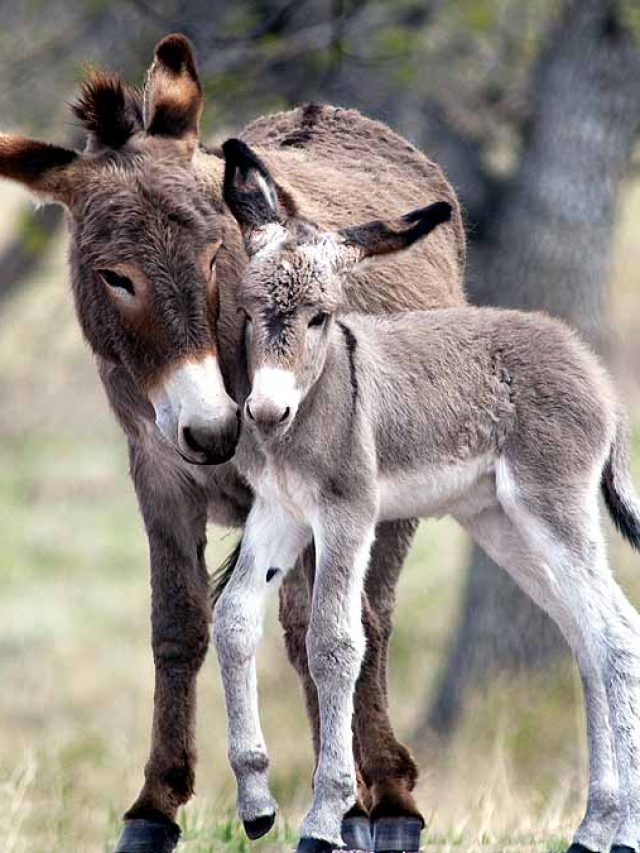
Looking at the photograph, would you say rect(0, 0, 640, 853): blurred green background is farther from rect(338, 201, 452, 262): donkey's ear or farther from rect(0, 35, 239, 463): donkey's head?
rect(338, 201, 452, 262): donkey's ear

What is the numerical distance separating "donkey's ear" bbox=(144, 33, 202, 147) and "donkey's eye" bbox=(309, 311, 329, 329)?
0.91 m

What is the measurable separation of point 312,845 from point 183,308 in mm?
1506

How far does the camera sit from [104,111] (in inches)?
202

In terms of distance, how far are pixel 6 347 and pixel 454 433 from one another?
1668 centimetres

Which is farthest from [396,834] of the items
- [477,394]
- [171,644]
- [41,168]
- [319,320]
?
[41,168]

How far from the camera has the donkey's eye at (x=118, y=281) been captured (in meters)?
4.77

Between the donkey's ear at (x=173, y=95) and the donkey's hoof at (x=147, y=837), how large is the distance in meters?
2.22

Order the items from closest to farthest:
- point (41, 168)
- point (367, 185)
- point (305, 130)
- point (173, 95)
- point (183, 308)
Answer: point (183, 308), point (41, 168), point (173, 95), point (367, 185), point (305, 130)

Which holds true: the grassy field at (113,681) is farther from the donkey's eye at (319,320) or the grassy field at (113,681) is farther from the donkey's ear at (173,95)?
the donkey's ear at (173,95)

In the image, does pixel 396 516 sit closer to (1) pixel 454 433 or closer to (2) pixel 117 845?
(1) pixel 454 433

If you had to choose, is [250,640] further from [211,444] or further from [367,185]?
[367,185]

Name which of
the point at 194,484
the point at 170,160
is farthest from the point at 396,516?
the point at 170,160

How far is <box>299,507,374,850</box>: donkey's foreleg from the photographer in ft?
15.1

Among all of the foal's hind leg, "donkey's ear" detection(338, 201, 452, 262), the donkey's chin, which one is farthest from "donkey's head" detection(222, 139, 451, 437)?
the foal's hind leg
